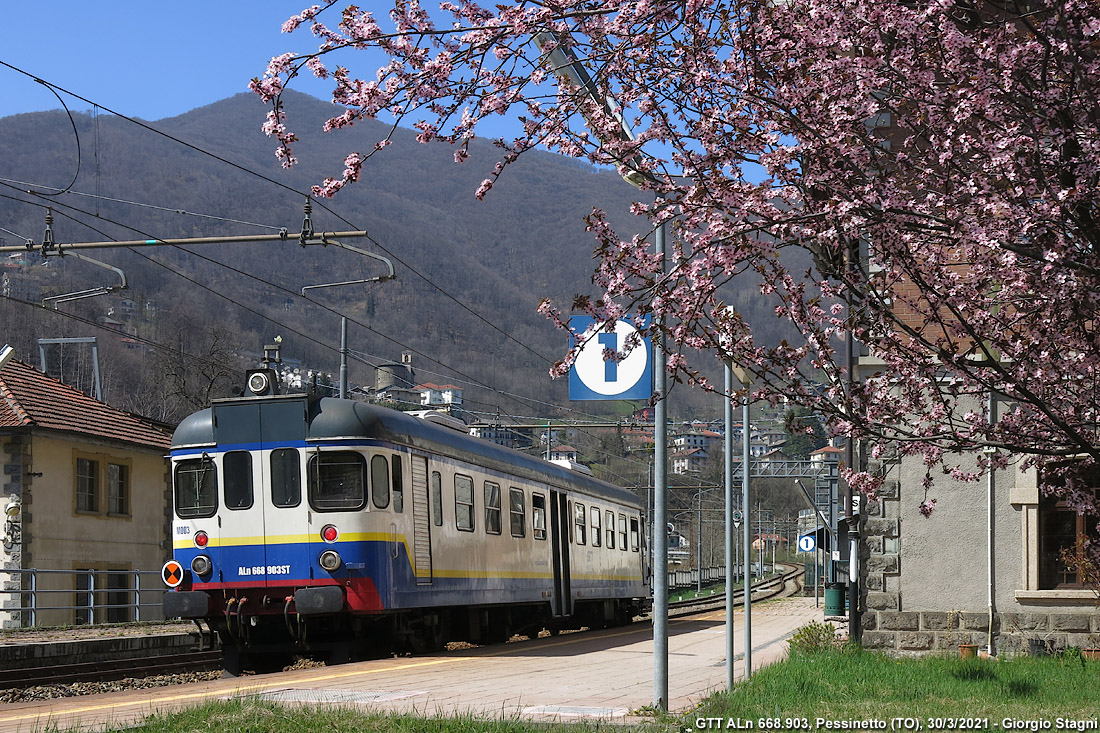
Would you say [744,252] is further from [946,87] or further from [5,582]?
[5,582]

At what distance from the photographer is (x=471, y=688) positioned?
11.5m

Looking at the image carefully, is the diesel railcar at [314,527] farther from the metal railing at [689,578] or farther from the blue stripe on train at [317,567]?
the metal railing at [689,578]

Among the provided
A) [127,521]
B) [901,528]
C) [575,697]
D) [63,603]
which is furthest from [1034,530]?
[127,521]

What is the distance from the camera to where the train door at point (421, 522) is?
1692cm

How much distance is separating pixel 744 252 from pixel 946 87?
53.0 inches

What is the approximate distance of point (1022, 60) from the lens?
6352 millimetres

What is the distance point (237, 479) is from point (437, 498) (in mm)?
2749

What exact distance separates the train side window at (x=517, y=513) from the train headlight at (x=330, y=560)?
17.5 feet

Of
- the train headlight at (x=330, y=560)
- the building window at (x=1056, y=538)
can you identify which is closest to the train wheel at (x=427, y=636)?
the train headlight at (x=330, y=560)

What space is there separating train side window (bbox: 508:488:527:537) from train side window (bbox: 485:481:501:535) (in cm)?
67

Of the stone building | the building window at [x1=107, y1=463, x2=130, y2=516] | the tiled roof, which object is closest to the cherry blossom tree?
the stone building

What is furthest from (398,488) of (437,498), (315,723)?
(315,723)

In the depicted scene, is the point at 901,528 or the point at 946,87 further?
the point at 901,528

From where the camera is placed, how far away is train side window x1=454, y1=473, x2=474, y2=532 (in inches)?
729
